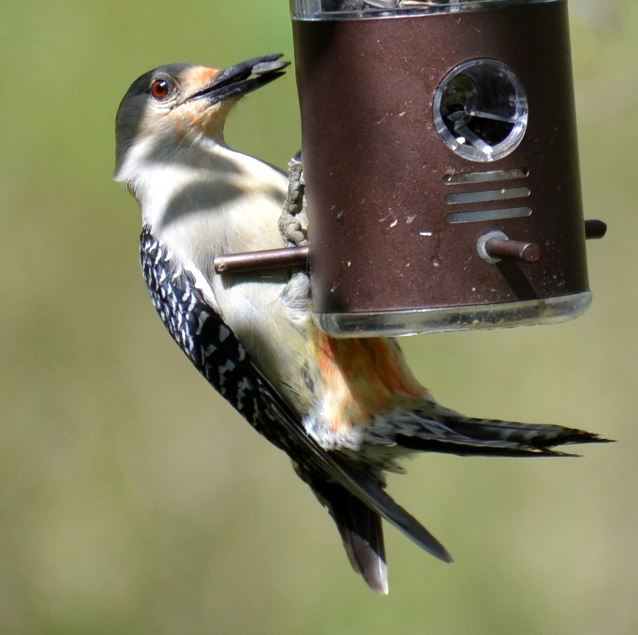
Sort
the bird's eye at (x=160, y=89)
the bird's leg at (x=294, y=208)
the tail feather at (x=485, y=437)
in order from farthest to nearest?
the bird's eye at (x=160, y=89), the bird's leg at (x=294, y=208), the tail feather at (x=485, y=437)

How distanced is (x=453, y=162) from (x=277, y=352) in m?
1.47

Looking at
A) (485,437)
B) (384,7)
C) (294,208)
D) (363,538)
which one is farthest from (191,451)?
(384,7)

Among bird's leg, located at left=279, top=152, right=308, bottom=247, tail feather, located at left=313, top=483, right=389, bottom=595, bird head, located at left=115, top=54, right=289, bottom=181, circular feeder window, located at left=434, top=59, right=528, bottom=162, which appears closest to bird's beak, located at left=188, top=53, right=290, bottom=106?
bird head, located at left=115, top=54, right=289, bottom=181

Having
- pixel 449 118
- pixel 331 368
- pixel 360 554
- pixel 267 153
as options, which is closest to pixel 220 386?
pixel 331 368

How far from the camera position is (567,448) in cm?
962

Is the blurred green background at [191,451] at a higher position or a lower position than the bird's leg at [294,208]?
lower

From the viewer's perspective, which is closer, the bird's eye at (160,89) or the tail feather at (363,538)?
the tail feather at (363,538)

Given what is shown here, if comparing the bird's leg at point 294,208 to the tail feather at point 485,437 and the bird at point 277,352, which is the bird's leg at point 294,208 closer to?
the bird at point 277,352

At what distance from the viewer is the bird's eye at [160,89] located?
6.43 metres

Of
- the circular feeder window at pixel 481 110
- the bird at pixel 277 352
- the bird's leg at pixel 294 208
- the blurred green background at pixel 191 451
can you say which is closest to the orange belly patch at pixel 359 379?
the bird at pixel 277 352

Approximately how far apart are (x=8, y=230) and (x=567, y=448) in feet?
13.6

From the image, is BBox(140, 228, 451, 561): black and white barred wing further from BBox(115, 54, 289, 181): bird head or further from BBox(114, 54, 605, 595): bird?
BBox(115, 54, 289, 181): bird head

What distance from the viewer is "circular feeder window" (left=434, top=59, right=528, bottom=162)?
184 inches

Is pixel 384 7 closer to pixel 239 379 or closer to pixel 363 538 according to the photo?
pixel 239 379
